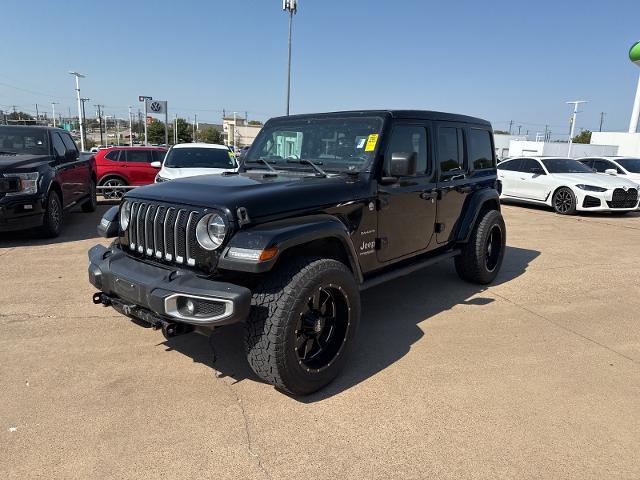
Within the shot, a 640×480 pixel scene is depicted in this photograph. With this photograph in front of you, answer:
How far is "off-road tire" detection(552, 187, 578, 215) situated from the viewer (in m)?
11.3

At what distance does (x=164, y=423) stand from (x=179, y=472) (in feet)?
1.48

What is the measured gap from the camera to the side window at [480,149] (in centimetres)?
515

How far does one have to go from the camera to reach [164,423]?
8.73 feet

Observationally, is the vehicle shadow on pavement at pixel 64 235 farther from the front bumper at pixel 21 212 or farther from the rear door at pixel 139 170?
the rear door at pixel 139 170

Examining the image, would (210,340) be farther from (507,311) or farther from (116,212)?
(507,311)

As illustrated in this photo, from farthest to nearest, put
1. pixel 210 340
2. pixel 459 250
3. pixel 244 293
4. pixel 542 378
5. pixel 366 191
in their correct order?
pixel 459 250 < pixel 210 340 < pixel 366 191 < pixel 542 378 < pixel 244 293

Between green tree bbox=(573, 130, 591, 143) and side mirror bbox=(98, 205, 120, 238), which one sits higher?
green tree bbox=(573, 130, 591, 143)

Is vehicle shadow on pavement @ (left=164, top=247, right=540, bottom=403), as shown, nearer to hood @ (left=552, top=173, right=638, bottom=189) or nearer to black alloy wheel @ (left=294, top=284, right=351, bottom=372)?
black alloy wheel @ (left=294, top=284, right=351, bottom=372)

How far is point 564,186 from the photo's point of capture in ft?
38.0

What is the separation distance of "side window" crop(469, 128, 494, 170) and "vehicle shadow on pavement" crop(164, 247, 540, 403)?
1.46 metres

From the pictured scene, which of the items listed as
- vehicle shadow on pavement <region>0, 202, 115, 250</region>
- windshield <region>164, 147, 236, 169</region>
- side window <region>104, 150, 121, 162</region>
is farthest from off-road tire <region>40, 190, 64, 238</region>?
side window <region>104, 150, 121, 162</region>

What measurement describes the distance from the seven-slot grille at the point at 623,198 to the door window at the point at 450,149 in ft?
27.4

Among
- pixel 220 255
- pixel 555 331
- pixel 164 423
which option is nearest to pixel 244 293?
pixel 220 255

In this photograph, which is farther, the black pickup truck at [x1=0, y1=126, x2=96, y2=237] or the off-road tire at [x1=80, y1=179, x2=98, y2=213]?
the off-road tire at [x1=80, y1=179, x2=98, y2=213]
